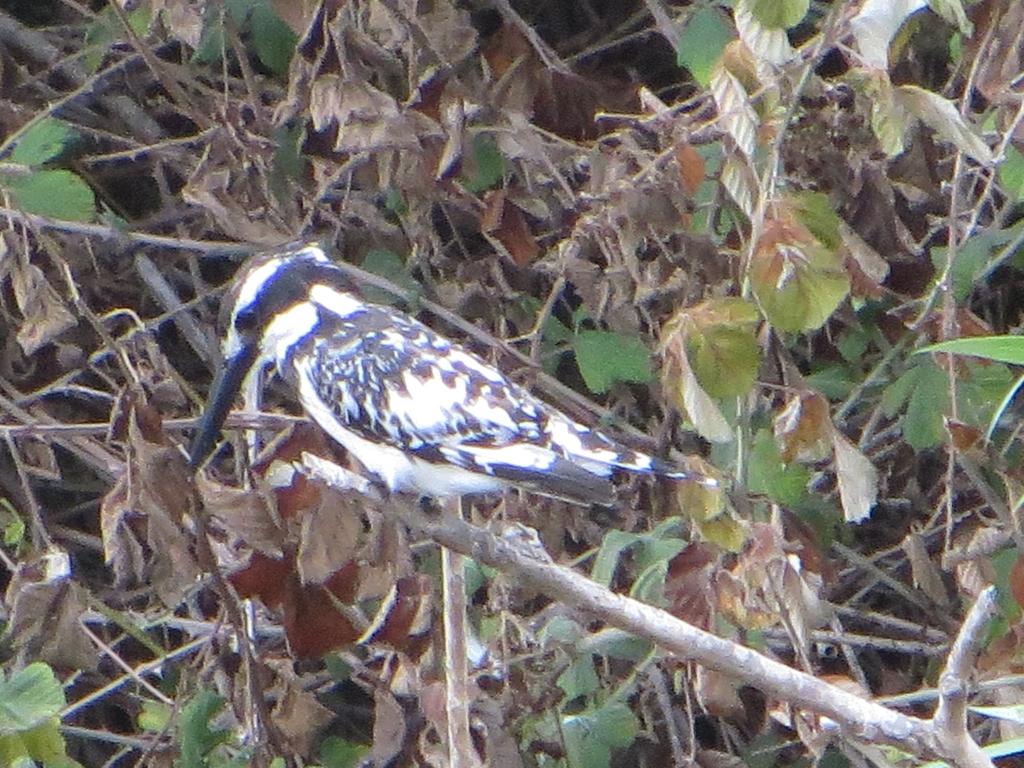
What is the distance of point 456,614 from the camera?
6.19 ft

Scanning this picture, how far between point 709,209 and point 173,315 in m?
0.93

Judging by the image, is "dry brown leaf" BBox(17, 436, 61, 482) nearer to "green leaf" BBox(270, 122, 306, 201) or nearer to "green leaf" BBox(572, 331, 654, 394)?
"green leaf" BBox(270, 122, 306, 201)

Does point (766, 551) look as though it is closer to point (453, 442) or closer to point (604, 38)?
point (453, 442)

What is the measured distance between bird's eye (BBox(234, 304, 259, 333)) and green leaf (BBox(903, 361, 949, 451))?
859mm

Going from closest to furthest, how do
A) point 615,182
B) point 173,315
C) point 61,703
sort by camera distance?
point 61,703
point 615,182
point 173,315

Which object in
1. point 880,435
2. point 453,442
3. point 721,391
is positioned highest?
point 721,391

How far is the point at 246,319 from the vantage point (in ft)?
7.76

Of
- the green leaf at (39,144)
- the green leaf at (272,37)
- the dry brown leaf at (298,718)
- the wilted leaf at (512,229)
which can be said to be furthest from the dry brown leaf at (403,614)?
the green leaf at (272,37)

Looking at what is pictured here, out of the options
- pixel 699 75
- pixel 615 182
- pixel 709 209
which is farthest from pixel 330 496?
pixel 699 75

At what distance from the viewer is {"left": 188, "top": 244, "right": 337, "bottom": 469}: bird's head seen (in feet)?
7.64

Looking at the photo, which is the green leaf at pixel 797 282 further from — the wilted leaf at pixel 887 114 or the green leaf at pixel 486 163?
the green leaf at pixel 486 163

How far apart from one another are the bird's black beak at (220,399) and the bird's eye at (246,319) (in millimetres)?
24

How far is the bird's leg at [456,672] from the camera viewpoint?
1.88 meters

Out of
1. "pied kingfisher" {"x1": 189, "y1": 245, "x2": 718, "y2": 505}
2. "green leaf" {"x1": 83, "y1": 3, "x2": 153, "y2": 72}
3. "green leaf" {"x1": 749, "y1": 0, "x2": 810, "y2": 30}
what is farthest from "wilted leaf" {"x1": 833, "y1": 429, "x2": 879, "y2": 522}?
"green leaf" {"x1": 83, "y1": 3, "x2": 153, "y2": 72}
